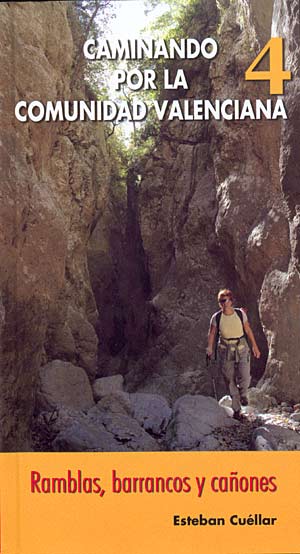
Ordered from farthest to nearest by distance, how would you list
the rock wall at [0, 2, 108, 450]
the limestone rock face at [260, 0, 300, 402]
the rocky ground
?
the rocky ground, the limestone rock face at [260, 0, 300, 402], the rock wall at [0, 2, 108, 450]

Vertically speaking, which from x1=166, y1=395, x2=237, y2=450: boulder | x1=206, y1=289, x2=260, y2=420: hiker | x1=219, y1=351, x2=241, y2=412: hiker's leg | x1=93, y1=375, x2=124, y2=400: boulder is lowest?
x1=93, y1=375, x2=124, y2=400: boulder

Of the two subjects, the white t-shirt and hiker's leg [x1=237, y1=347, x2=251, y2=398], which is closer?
the white t-shirt

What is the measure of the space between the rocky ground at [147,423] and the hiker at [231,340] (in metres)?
0.65

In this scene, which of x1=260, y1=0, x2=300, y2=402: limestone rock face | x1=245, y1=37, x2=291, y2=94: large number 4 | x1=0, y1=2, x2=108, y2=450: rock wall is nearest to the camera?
x1=245, y1=37, x2=291, y2=94: large number 4

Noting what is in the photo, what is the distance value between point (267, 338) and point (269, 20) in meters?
4.40

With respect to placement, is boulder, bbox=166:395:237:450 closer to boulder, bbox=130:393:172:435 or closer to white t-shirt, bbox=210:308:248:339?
boulder, bbox=130:393:172:435

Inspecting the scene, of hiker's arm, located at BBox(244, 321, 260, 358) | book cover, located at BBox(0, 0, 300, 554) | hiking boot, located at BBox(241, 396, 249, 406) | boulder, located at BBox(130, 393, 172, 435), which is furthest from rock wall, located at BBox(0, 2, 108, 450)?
hiking boot, located at BBox(241, 396, 249, 406)

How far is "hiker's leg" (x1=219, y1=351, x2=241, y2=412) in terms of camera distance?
22.6ft

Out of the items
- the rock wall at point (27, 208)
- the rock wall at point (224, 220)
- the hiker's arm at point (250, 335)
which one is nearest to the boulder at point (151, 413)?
the rock wall at point (224, 220)

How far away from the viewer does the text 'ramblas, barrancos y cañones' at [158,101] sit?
Answer: 5.66m

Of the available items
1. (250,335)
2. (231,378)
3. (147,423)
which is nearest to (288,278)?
(231,378)

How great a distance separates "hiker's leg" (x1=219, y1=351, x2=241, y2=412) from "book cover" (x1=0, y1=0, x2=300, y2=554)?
3 centimetres
